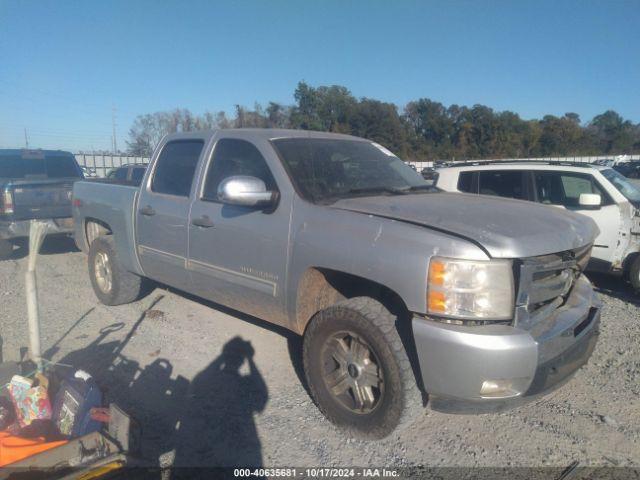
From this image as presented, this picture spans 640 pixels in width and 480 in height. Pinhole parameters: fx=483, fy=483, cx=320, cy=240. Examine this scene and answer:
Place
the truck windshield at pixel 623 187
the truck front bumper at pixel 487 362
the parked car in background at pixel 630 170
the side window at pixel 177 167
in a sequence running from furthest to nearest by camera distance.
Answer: the parked car in background at pixel 630 170 < the truck windshield at pixel 623 187 < the side window at pixel 177 167 < the truck front bumper at pixel 487 362

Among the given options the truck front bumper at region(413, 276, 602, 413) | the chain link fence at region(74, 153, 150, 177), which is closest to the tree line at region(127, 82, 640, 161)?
the chain link fence at region(74, 153, 150, 177)

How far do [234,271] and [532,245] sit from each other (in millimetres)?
2104

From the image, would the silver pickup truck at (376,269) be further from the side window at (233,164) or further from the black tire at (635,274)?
the black tire at (635,274)

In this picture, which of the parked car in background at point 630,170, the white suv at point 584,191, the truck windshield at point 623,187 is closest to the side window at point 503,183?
the white suv at point 584,191

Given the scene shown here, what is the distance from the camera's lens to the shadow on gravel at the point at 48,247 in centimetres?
860

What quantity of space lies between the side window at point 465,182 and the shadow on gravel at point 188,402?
449cm

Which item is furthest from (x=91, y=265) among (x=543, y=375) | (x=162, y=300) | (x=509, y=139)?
A: (x=509, y=139)

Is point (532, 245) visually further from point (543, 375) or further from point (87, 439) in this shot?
point (87, 439)

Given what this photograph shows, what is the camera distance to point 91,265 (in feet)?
18.2

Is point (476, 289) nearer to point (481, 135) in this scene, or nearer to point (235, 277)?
point (235, 277)

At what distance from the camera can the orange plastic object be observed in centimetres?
227

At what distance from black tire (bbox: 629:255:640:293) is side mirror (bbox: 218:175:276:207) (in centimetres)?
487

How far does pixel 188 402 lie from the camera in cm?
344

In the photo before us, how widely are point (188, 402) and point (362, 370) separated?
53.2 inches
